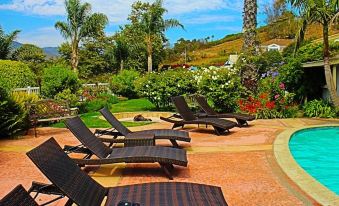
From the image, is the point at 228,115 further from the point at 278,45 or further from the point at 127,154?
the point at 278,45

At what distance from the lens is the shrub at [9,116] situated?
33.4 ft

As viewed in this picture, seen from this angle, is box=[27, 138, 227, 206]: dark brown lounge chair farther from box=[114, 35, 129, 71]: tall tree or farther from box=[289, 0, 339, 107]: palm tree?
box=[114, 35, 129, 71]: tall tree

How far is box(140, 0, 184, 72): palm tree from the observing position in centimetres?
3591

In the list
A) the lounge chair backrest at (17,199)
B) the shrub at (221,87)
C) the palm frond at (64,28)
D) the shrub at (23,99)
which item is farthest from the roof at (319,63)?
the palm frond at (64,28)

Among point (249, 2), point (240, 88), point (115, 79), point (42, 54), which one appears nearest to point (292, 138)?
point (240, 88)

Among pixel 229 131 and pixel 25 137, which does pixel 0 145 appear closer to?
pixel 25 137

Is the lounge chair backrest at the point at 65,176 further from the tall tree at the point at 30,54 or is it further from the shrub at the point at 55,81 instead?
the tall tree at the point at 30,54

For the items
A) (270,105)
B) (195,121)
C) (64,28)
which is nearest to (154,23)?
(64,28)

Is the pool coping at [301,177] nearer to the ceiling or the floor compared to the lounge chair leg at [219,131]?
nearer to the floor

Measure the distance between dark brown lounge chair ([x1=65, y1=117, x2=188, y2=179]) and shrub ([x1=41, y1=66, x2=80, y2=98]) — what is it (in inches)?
329

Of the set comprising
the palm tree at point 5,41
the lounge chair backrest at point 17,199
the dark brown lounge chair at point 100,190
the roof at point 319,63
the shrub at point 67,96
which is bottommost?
the dark brown lounge chair at point 100,190

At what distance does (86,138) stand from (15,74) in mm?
10944

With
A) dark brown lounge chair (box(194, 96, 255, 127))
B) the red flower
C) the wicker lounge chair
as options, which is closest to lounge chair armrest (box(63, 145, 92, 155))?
the wicker lounge chair

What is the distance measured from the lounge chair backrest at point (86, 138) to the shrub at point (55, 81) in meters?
8.36
